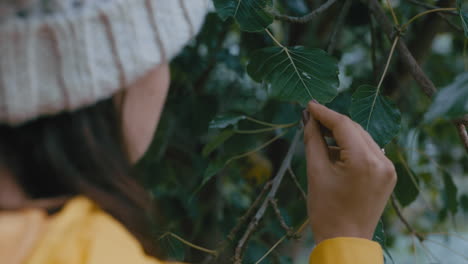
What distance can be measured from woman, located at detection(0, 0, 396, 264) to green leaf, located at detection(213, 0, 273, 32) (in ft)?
0.87

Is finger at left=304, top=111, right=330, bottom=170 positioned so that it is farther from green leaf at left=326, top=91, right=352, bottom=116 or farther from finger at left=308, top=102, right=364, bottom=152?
green leaf at left=326, top=91, right=352, bottom=116

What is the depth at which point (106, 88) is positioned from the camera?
23.5 inches

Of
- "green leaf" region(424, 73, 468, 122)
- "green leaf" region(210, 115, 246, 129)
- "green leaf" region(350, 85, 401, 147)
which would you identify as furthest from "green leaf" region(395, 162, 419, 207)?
"green leaf" region(424, 73, 468, 122)

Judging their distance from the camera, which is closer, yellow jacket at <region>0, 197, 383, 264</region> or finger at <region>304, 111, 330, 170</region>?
yellow jacket at <region>0, 197, 383, 264</region>

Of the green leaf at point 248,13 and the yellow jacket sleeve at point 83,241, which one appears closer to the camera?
the yellow jacket sleeve at point 83,241

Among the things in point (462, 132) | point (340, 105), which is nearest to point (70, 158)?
point (462, 132)

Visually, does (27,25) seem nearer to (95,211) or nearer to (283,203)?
(95,211)

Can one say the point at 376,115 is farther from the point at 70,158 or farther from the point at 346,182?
the point at 70,158

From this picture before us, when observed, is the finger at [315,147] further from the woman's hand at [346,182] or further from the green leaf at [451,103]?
the green leaf at [451,103]

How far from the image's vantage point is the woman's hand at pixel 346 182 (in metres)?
0.78

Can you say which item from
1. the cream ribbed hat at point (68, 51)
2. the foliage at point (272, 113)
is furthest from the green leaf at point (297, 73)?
the cream ribbed hat at point (68, 51)

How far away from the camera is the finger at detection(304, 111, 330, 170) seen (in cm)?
81

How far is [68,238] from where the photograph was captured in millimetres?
543

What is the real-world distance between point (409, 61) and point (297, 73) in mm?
199
